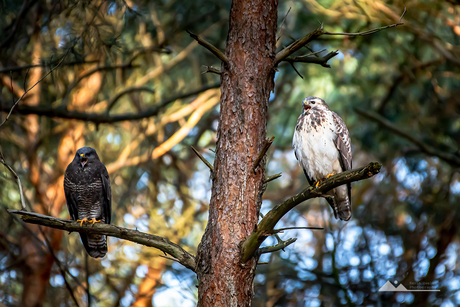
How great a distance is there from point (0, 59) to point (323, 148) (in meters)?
Result: 4.80

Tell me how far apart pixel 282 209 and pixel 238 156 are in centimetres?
62

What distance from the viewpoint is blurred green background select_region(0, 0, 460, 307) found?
659cm

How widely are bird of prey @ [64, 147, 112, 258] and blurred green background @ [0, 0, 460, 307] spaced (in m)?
1.07

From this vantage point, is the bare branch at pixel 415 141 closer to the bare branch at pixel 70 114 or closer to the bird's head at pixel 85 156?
the bare branch at pixel 70 114

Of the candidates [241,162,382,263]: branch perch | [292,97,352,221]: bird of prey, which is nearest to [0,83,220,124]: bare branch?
[292,97,352,221]: bird of prey

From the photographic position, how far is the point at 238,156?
3.24 meters

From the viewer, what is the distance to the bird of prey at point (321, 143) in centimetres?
454

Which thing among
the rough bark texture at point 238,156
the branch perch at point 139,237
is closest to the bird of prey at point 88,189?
the branch perch at point 139,237

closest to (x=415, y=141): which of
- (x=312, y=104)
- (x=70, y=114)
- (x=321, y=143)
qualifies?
(x=312, y=104)

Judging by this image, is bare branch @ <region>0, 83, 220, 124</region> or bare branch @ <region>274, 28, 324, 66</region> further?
bare branch @ <region>0, 83, 220, 124</region>

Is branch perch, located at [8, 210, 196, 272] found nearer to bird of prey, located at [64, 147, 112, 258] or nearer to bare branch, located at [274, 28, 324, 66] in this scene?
bare branch, located at [274, 28, 324, 66]

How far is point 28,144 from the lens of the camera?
816cm

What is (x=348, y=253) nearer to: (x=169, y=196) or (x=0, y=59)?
(x=169, y=196)

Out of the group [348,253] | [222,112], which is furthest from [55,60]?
[348,253]
